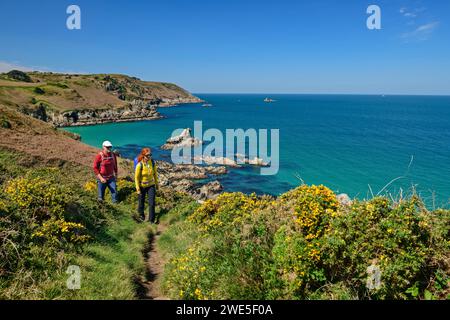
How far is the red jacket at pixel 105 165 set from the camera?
12.6 meters

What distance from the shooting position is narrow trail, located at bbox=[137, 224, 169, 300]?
21.8 feet

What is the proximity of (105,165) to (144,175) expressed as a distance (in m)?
2.10

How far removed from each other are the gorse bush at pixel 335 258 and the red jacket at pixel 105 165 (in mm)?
7652

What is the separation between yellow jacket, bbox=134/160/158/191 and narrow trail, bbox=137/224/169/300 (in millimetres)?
2007

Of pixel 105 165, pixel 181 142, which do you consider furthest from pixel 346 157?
pixel 105 165

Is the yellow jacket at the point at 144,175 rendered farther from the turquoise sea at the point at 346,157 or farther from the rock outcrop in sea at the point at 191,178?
the rock outcrop in sea at the point at 191,178

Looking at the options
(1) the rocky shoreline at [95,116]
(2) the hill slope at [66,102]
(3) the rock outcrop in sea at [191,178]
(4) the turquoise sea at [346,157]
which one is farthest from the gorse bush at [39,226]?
(1) the rocky shoreline at [95,116]

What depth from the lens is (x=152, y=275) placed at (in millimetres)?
7898

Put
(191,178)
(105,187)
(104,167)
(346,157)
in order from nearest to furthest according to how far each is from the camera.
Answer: (104,167), (105,187), (191,178), (346,157)

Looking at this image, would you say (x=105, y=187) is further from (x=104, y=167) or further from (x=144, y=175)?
(x=144, y=175)

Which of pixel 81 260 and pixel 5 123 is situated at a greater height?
pixel 5 123

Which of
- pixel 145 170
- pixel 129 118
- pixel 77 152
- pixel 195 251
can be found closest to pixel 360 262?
pixel 195 251
